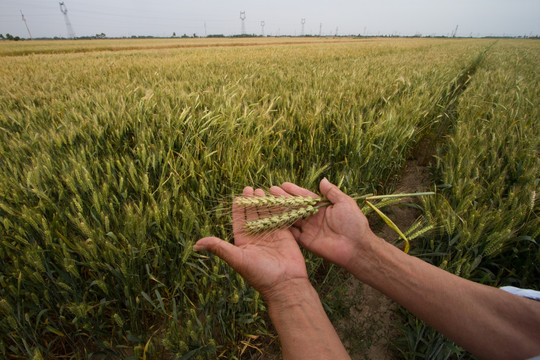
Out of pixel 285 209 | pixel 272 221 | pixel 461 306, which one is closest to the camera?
pixel 461 306

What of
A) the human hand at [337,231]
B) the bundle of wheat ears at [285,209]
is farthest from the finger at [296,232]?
the bundle of wheat ears at [285,209]

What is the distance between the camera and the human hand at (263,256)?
37.4 inches

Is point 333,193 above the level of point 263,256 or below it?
above

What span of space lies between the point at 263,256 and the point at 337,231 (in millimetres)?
385

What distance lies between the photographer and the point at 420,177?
258 cm

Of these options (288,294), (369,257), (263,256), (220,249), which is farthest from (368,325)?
(220,249)

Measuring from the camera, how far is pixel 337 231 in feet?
3.89

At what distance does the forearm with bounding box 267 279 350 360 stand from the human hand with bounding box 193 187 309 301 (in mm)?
26

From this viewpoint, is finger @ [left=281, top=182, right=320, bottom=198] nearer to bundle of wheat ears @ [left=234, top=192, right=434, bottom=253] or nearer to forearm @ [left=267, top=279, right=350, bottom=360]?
bundle of wheat ears @ [left=234, top=192, right=434, bottom=253]

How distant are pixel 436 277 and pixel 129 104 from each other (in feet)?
9.24

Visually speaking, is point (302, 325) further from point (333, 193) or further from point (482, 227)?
point (482, 227)

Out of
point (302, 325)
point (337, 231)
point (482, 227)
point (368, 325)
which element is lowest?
point (368, 325)

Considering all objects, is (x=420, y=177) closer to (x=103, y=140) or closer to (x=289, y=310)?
(x=289, y=310)

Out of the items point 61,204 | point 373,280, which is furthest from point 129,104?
point 373,280
